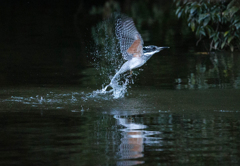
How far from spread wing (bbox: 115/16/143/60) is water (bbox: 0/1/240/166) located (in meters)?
0.65

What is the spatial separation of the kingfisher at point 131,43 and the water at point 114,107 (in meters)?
0.53

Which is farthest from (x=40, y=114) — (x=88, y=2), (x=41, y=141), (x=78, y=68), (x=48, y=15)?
(x=88, y=2)

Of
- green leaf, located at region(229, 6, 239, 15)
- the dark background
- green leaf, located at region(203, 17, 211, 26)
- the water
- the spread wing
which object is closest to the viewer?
the water

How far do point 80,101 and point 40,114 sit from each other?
109 cm

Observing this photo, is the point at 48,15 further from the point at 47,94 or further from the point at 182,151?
the point at 182,151

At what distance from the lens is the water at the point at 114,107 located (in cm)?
582

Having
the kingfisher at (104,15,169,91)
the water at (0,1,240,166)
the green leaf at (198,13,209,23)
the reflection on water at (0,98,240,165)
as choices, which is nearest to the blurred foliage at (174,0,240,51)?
the green leaf at (198,13,209,23)

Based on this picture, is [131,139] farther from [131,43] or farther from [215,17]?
[215,17]

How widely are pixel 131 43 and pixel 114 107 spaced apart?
1.34 metres

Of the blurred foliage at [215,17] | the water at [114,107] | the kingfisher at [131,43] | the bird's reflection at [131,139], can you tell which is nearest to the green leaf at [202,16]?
the blurred foliage at [215,17]

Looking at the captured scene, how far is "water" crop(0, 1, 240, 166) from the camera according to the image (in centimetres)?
582

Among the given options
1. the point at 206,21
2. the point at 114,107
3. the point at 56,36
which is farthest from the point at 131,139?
the point at 56,36

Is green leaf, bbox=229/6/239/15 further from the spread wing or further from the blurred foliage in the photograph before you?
the spread wing

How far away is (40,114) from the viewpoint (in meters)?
7.84
